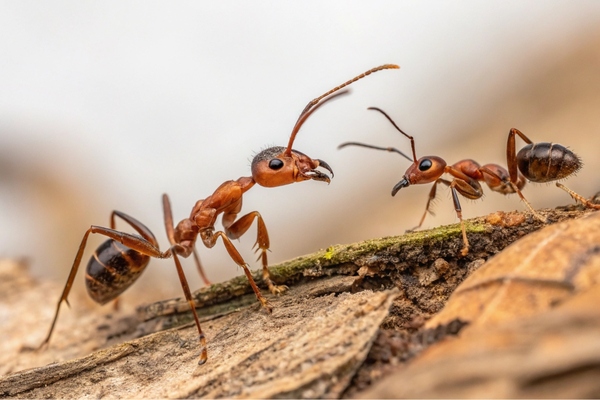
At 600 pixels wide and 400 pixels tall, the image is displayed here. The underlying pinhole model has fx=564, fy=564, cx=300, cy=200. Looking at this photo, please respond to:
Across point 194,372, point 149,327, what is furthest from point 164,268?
point 194,372

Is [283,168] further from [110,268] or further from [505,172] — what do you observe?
[505,172]

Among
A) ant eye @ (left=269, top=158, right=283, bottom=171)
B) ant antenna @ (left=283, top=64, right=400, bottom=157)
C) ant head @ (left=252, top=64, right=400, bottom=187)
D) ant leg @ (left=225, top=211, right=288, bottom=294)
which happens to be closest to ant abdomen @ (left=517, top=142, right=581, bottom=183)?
ant antenna @ (left=283, top=64, right=400, bottom=157)

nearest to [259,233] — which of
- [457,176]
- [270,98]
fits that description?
[457,176]

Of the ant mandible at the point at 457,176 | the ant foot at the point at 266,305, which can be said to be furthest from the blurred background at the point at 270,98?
the ant foot at the point at 266,305

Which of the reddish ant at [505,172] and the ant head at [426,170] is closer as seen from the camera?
the reddish ant at [505,172]

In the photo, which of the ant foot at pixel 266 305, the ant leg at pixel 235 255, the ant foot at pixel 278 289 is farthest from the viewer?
the ant foot at pixel 278 289

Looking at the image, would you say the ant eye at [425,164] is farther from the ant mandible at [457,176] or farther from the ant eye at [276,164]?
the ant eye at [276,164]

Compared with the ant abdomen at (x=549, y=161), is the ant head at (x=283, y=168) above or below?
above
